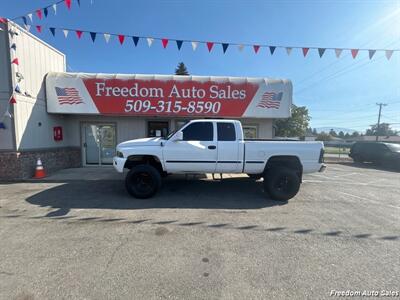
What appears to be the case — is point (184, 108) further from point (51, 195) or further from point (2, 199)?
point (2, 199)

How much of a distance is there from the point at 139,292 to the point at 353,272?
2827 mm

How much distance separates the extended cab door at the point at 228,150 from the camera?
6.07 metres

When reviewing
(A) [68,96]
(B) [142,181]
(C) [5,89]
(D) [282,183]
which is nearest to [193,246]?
(B) [142,181]

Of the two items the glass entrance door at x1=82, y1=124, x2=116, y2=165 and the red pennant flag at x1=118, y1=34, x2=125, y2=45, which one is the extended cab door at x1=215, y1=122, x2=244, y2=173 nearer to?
the red pennant flag at x1=118, y1=34, x2=125, y2=45

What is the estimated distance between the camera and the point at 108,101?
390 inches

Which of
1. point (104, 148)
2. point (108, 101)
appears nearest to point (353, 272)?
point (108, 101)

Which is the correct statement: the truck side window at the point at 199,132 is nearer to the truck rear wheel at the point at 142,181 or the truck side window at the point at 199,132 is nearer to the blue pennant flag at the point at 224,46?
the truck rear wheel at the point at 142,181

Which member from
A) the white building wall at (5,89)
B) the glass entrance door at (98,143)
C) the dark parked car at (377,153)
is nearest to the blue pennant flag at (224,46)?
the glass entrance door at (98,143)

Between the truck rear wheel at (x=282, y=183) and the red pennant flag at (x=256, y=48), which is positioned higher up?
the red pennant flag at (x=256, y=48)

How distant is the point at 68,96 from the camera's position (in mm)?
9742

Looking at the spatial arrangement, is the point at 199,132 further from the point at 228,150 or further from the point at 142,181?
the point at 142,181

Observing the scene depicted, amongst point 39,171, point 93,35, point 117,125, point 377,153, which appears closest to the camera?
point 93,35

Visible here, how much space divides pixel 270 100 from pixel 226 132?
17.1ft

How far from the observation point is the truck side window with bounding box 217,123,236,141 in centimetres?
616
